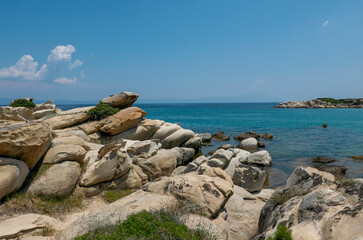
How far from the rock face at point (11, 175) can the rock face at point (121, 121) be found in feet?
48.6

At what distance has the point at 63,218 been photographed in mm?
10461

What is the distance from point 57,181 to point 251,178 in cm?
1175

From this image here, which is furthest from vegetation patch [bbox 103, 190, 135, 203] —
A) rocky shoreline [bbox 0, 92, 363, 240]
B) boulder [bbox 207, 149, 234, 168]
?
boulder [bbox 207, 149, 234, 168]

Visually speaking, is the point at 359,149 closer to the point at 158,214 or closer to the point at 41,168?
the point at 158,214

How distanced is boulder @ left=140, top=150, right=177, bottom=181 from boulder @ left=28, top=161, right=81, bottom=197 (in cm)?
479

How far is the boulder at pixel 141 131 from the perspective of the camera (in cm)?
2661

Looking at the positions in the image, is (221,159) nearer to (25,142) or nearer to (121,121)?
(121,121)

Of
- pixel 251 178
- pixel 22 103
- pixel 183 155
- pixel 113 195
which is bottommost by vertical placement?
pixel 183 155

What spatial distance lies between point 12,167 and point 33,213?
7.50 ft

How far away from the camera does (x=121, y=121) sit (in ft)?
85.9

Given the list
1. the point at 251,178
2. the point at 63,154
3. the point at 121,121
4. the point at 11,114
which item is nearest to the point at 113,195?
the point at 63,154

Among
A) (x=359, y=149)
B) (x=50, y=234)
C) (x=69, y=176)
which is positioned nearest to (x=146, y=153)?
(x=69, y=176)

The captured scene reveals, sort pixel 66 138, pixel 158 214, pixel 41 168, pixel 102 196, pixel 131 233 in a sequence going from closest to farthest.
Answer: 1. pixel 131 233
2. pixel 158 214
3. pixel 41 168
4. pixel 102 196
5. pixel 66 138

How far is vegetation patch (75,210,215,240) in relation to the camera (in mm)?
7129
